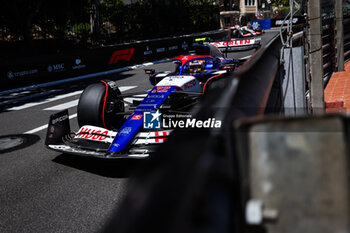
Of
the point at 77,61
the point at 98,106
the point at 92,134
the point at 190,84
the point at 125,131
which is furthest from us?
the point at 77,61

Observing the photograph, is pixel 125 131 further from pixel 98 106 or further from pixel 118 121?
pixel 118 121

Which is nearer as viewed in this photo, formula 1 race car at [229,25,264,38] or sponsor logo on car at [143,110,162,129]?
sponsor logo on car at [143,110,162,129]

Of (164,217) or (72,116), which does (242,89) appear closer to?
(164,217)

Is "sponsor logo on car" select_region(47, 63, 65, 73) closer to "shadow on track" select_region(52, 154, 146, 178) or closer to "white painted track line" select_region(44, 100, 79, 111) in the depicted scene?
"white painted track line" select_region(44, 100, 79, 111)

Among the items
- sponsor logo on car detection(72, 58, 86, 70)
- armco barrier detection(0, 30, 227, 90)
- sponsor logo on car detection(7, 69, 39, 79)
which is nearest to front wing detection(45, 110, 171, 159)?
armco barrier detection(0, 30, 227, 90)

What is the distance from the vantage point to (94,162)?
5.18 meters

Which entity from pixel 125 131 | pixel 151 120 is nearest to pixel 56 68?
pixel 151 120

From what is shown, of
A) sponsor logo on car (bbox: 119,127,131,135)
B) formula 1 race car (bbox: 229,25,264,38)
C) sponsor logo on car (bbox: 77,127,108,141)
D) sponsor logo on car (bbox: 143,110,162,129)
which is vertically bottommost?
sponsor logo on car (bbox: 77,127,108,141)

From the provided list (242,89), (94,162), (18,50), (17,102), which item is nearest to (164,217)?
(242,89)

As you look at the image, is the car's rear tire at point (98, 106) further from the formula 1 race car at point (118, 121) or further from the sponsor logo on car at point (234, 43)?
the sponsor logo on car at point (234, 43)

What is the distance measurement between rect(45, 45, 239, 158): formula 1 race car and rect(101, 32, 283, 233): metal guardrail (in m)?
3.17

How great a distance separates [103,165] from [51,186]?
833 millimetres

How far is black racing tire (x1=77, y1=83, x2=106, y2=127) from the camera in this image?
18.5 feet

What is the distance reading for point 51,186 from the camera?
437 cm
